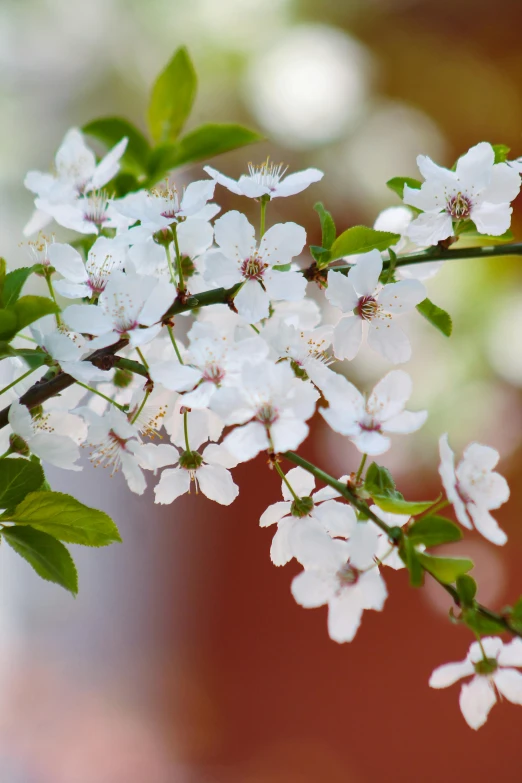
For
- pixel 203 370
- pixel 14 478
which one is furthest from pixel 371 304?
pixel 14 478

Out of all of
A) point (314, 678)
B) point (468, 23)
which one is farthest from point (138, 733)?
point (468, 23)

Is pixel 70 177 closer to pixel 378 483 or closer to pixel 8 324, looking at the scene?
pixel 8 324

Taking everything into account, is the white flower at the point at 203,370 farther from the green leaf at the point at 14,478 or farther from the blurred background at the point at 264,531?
the blurred background at the point at 264,531

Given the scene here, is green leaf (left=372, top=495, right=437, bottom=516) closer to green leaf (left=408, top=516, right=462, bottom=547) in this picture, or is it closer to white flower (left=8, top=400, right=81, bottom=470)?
green leaf (left=408, top=516, right=462, bottom=547)

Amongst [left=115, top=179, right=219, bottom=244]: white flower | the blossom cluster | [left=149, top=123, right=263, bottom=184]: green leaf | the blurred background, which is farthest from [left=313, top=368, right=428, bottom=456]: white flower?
the blurred background

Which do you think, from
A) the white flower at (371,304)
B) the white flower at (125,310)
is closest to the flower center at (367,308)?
the white flower at (371,304)

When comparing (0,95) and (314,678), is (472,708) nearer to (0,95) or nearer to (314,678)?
(314,678)
